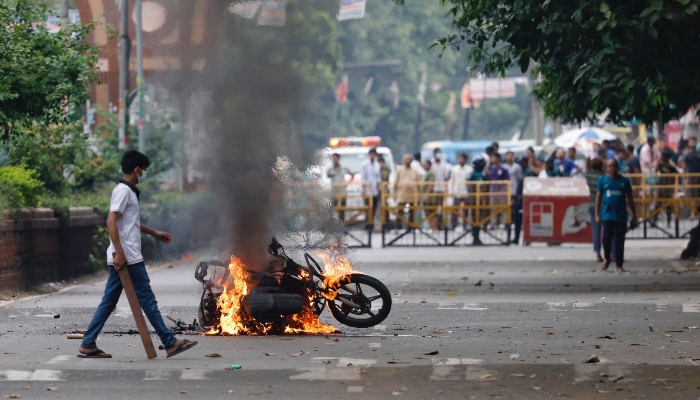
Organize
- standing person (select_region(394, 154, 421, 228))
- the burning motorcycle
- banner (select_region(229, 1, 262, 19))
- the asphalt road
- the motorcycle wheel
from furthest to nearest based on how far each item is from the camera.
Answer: standing person (select_region(394, 154, 421, 228)) < banner (select_region(229, 1, 262, 19)) < the motorcycle wheel < the burning motorcycle < the asphalt road

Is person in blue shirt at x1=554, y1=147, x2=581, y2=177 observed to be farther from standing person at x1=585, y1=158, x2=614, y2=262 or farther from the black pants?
the black pants

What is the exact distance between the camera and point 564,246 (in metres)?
26.1

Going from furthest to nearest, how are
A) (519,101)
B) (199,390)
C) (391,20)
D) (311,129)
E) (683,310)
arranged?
(519,101)
(391,20)
(683,310)
(311,129)
(199,390)

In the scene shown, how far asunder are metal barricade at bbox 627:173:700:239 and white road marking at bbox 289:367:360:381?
16.6 metres

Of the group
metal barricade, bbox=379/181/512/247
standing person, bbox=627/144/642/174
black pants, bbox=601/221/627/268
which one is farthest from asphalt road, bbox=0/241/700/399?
standing person, bbox=627/144/642/174

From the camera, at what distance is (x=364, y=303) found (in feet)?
37.3

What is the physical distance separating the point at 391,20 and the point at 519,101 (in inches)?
1582

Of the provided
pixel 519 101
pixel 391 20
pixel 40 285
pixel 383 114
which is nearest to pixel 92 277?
pixel 40 285

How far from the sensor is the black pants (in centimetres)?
1833

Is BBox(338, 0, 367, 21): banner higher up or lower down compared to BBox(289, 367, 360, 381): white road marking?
higher up

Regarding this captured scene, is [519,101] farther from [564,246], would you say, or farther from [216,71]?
[216,71]

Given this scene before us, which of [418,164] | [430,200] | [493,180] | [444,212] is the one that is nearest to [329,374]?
[444,212]

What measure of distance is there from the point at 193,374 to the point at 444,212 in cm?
1745

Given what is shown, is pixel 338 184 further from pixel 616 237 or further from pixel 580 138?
pixel 580 138
